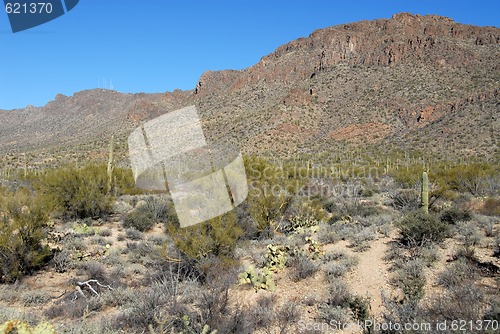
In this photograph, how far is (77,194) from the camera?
14.2 meters

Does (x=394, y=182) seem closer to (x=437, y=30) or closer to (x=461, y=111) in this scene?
(x=461, y=111)

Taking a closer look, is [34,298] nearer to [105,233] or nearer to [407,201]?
[105,233]

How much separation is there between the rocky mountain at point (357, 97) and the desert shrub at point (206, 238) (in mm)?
40227

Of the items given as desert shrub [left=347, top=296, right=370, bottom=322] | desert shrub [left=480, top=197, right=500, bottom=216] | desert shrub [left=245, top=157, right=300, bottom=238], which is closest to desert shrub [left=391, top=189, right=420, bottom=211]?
desert shrub [left=480, top=197, right=500, bottom=216]

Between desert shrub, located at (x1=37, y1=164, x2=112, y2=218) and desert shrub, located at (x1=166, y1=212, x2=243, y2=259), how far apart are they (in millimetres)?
7093

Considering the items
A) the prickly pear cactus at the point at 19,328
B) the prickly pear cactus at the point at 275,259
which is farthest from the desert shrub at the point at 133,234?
the prickly pear cactus at the point at 19,328

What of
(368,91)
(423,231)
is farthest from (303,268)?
(368,91)

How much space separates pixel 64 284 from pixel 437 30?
90.4 meters

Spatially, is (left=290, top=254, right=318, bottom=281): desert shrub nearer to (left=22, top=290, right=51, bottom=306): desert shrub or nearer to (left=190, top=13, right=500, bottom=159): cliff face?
(left=22, top=290, right=51, bottom=306): desert shrub

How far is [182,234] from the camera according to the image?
841 centimetres

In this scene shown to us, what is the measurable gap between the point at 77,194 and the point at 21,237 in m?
6.11

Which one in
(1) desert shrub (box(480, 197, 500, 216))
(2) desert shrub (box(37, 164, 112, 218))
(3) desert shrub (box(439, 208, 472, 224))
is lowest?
(1) desert shrub (box(480, 197, 500, 216))

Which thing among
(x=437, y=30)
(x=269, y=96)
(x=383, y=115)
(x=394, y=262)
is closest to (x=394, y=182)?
(x=394, y=262)

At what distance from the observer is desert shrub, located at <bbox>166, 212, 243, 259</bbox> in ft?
26.4
